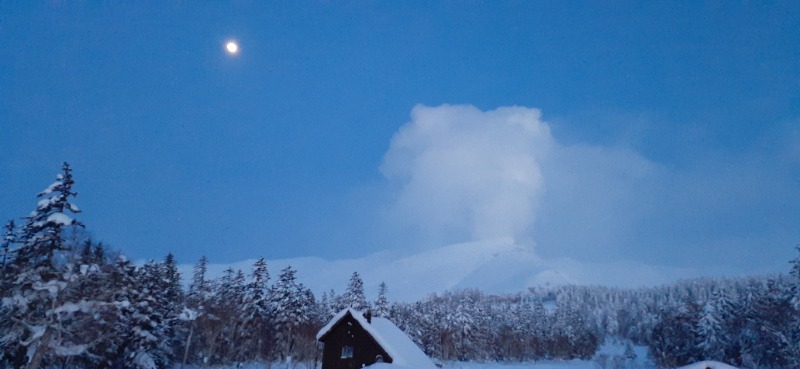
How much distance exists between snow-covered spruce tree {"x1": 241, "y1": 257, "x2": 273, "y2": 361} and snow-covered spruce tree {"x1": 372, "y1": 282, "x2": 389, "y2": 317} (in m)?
15.5

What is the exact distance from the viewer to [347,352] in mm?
40188

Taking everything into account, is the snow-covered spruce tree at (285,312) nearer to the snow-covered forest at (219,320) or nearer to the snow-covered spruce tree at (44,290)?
the snow-covered forest at (219,320)

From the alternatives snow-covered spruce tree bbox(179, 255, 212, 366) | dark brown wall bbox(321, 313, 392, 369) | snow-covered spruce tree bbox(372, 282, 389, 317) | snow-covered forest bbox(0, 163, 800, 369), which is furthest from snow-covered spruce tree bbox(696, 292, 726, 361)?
snow-covered spruce tree bbox(179, 255, 212, 366)

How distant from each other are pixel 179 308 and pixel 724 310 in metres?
71.6

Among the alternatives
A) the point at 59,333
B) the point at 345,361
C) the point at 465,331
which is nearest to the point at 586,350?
the point at 465,331

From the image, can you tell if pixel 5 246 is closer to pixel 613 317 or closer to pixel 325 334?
pixel 325 334

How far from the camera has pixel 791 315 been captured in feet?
163

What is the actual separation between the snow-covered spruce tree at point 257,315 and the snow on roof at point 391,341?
2206 centimetres

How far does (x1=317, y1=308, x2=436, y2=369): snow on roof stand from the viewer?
3680cm

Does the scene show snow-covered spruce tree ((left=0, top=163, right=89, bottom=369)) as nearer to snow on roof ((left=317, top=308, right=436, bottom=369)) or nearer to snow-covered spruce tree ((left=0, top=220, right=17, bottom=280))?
snow-covered spruce tree ((left=0, top=220, right=17, bottom=280))

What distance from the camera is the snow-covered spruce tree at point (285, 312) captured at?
59.5 meters

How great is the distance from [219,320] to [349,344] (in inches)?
588

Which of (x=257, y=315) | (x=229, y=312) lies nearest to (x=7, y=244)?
(x=229, y=312)

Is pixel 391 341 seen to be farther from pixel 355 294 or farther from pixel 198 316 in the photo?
pixel 355 294
